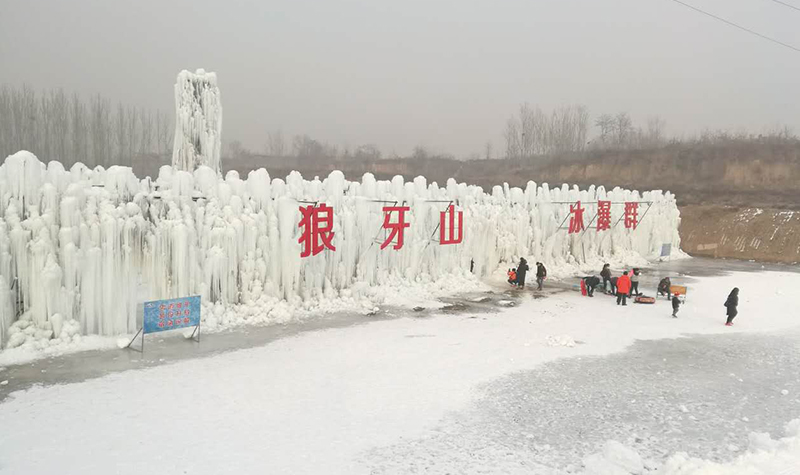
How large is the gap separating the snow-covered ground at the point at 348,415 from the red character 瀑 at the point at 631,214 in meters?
13.4

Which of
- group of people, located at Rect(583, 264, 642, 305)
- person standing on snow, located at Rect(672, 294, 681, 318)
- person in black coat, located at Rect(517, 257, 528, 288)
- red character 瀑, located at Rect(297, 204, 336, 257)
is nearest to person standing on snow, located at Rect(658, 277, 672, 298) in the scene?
group of people, located at Rect(583, 264, 642, 305)

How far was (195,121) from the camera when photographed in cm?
1507

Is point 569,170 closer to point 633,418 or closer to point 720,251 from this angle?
point 720,251

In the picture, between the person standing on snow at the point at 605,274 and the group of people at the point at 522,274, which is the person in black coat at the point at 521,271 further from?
the person standing on snow at the point at 605,274

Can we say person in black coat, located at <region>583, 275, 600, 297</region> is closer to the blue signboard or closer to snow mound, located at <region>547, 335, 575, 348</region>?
snow mound, located at <region>547, 335, 575, 348</region>

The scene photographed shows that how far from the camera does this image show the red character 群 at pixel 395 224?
13156mm

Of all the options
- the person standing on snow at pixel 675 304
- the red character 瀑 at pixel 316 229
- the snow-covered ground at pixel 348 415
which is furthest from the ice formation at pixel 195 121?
the person standing on snow at pixel 675 304

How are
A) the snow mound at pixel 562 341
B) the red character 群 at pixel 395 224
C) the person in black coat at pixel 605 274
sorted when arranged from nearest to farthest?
the snow mound at pixel 562 341, the red character 群 at pixel 395 224, the person in black coat at pixel 605 274

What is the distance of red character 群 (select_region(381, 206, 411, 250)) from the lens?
1316 cm

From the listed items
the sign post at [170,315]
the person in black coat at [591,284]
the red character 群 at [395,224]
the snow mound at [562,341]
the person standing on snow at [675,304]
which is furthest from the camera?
the person in black coat at [591,284]

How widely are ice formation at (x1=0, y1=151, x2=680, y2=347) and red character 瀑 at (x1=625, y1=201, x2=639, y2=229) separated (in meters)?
9.55

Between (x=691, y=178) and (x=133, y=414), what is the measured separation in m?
51.6

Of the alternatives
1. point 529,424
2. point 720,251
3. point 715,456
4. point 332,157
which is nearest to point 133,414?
point 529,424

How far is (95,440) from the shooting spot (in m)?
5.02
